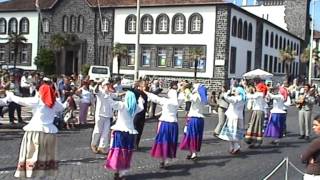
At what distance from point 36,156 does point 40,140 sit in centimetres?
27

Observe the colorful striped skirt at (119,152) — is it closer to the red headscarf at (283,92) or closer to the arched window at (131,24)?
the red headscarf at (283,92)

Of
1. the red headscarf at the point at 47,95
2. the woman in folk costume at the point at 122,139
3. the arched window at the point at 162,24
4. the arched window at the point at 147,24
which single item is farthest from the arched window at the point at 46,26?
the red headscarf at the point at 47,95

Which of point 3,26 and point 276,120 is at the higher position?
point 3,26

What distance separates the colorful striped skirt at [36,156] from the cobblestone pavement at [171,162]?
4.37 ft

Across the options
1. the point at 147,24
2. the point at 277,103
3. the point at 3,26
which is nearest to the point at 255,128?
the point at 277,103

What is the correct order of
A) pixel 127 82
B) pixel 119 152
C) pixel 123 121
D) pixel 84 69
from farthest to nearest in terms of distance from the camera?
1. pixel 84 69
2. pixel 127 82
3. pixel 123 121
4. pixel 119 152

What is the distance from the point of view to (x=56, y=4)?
5697cm

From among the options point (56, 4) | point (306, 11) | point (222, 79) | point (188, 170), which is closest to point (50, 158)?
point (188, 170)

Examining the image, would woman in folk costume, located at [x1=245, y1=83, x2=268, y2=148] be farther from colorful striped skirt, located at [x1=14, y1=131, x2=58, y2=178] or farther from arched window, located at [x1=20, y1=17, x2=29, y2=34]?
arched window, located at [x1=20, y1=17, x2=29, y2=34]

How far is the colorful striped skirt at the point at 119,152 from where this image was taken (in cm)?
957

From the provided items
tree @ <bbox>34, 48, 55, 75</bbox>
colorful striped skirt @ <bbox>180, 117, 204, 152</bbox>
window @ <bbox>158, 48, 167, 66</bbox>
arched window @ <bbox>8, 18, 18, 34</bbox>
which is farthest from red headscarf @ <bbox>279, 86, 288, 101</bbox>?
arched window @ <bbox>8, 18, 18, 34</bbox>

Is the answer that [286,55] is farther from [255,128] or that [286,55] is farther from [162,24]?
[255,128]

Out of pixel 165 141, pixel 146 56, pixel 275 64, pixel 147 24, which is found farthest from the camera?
pixel 275 64

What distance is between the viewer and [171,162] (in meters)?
12.0
